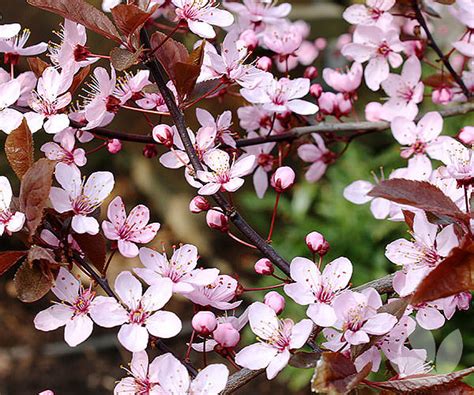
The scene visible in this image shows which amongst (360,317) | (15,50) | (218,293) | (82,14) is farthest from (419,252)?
(15,50)

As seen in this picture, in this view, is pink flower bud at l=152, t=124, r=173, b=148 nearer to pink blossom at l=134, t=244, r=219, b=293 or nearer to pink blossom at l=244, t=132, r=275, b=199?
pink blossom at l=134, t=244, r=219, b=293

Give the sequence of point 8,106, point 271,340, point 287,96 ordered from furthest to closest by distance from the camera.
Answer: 1. point 287,96
2. point 8,106
3. point 271,340

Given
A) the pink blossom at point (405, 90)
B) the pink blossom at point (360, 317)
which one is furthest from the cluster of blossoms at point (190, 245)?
the pink blossom at point (405, 90)

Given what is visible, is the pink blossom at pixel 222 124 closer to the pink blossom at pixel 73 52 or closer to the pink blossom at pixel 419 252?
the pink blossom at pixel 73 52

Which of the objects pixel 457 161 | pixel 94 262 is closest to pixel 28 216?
pixel 94 262

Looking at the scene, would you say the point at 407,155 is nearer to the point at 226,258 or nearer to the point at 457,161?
the point at 457,161

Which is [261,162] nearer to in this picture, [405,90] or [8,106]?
[405,90]
